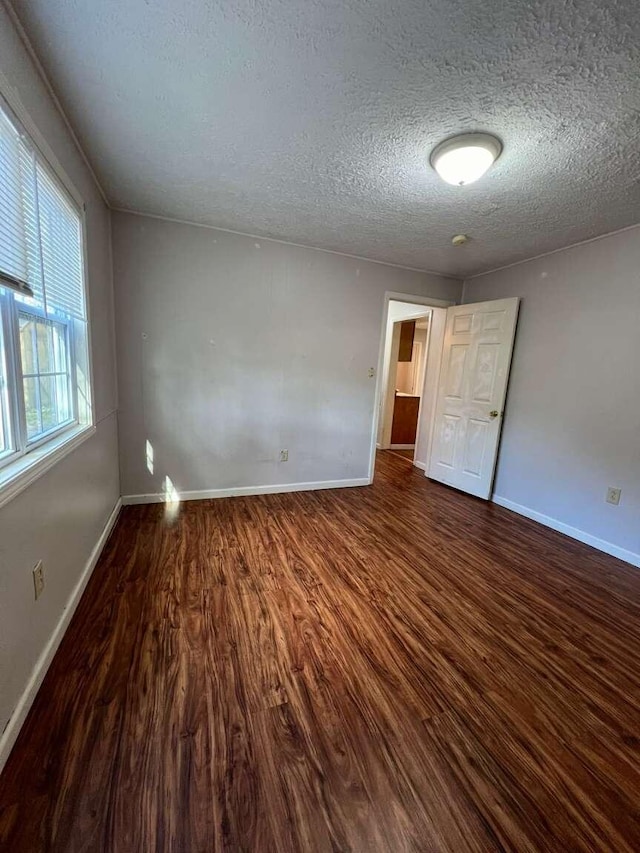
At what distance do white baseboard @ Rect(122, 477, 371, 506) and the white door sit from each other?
1.07 m

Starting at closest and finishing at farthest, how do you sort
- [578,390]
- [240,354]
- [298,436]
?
1. [578,390]
2. [240,354]
3. [298,436]

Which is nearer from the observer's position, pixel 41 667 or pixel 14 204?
pixel 14 204

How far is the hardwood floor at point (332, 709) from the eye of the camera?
990 millimetres

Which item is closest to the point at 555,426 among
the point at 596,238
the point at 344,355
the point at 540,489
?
the point at 540,489

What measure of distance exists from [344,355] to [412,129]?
2.11 m

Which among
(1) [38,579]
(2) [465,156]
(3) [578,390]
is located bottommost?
(1) [38,579]

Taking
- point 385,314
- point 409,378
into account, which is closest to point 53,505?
point 385,314

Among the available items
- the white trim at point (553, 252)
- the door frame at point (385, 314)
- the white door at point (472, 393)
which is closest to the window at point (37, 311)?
the door frame at point (385, 314)

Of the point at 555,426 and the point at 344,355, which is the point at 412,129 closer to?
the point at 344,355

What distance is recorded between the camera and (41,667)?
4.46 feet

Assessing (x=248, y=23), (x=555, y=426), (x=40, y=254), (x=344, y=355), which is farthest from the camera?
(x=344, y=355)

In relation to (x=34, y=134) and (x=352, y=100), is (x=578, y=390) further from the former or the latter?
(x=34, y=134)

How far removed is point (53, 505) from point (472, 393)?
147 inches

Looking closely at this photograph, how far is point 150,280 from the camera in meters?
2.87
